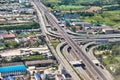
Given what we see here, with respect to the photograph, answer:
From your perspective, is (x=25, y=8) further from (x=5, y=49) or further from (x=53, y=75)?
(x=53, y=75)

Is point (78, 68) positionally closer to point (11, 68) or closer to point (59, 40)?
point (11, 68)

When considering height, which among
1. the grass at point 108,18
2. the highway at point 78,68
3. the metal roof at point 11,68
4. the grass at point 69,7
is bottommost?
the highway at point 78,68

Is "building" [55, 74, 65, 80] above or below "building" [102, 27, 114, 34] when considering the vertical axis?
below

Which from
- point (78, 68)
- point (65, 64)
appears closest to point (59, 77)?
point (78, 68)

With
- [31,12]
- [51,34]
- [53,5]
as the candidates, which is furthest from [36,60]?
[53,5]

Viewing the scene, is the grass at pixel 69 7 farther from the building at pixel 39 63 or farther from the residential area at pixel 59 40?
the building at pixel 39 63

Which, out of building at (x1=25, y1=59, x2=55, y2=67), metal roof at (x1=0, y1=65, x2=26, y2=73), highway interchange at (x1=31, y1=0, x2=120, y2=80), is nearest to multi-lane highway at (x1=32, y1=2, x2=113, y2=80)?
highway interchange at (x1=31, y1=0, x2=120, y2=80)

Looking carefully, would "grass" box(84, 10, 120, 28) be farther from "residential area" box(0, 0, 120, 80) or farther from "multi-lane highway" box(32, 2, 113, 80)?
"multi-lane highway" box(32, 2, 113, 80)

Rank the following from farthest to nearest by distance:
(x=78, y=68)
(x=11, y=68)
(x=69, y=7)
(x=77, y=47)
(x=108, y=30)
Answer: (x=69, y=7) < (x=108, y=30) < (x=77, y=47) < (x=78, y=68) < (x=11, y=68)

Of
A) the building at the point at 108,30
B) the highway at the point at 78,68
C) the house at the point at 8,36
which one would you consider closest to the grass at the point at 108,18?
the building at the point at 108,30
